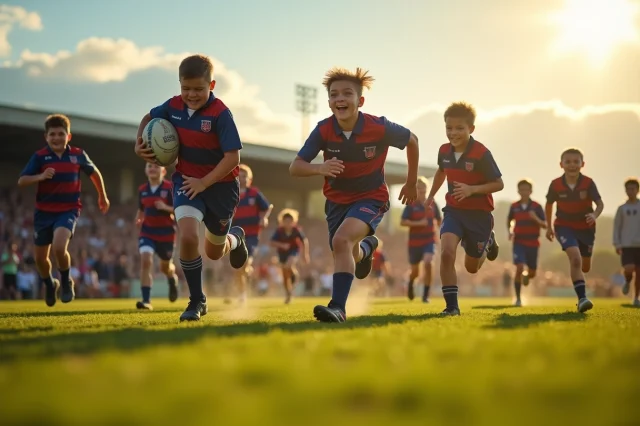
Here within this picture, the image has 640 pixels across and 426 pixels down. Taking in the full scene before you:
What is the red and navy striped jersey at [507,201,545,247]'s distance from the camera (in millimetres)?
14453

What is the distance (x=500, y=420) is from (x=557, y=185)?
8.74m

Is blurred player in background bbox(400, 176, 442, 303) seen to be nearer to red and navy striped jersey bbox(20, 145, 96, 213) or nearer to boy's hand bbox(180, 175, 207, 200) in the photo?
red and navy striped jersey bbox(20, 145, 96, 213)

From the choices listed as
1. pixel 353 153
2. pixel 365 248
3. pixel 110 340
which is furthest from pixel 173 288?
pixel 110 340

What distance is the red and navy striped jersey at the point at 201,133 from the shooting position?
6547 millimetres

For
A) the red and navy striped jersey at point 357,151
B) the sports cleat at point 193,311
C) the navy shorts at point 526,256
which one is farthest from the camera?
the navy shorts at point 526,256

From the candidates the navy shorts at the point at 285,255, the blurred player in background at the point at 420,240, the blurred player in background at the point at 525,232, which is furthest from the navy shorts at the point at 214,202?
the navy shorts at the point at 285,255

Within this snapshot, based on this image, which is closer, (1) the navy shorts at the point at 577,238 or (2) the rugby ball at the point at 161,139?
(2) the rugby ball at the point at 161,139

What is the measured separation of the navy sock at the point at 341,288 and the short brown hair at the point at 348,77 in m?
1.82

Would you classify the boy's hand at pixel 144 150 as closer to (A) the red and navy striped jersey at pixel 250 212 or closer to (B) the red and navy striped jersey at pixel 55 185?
(B) the red and navy striped jersey at pixel 55 185

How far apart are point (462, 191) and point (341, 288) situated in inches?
86.9

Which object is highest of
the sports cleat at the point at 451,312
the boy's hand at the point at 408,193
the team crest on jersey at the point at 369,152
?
the team crest on jersey at the point at 369,152

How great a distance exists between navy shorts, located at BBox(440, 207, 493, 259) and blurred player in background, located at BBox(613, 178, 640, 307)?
726 centimetres

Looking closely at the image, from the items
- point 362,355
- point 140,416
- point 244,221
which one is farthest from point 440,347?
point 244,221

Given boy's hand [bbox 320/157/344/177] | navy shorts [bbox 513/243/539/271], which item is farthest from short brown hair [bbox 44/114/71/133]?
navy shorts [bbox 513/243/539/271]
